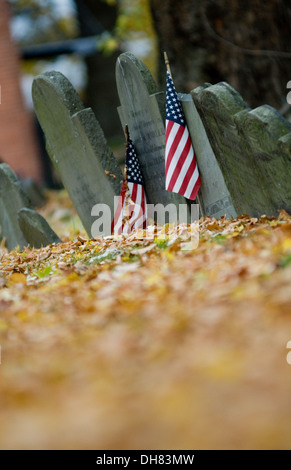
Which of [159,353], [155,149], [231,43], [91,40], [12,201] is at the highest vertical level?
[91,40]

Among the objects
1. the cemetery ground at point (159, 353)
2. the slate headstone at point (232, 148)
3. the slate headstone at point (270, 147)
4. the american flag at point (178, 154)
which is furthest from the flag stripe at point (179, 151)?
the cemetery ground at point (159, 353)

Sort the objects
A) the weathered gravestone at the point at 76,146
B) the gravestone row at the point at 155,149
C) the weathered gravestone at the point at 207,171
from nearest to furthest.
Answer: the gravestone row at the point at 155,149, the weathered gravestone at the point at 207,171, the weathered gravestone at the point at 76,146

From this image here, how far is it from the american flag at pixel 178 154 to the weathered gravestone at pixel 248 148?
0.32 metres

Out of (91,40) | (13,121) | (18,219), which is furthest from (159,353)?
(91,40)

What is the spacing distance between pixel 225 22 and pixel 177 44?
841mm

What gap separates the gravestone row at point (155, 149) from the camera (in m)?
5.29

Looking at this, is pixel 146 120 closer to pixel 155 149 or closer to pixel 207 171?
pixel 155 149

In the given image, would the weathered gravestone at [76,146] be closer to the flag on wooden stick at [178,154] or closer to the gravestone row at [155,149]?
the gravestone row at [155,149]

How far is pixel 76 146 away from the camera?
7531mm

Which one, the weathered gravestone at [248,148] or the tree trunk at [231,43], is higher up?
the tree trunk at [231,43]

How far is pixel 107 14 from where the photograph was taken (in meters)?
24.7

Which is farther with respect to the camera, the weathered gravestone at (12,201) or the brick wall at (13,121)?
the brick wall at (13,121)

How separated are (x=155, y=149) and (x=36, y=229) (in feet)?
5.97

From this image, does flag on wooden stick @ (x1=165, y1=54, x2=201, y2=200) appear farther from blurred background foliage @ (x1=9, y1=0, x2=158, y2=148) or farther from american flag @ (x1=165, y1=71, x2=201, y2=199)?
blurred background foliage @ (x1=9, y1=0, x2=158, y2=148)
